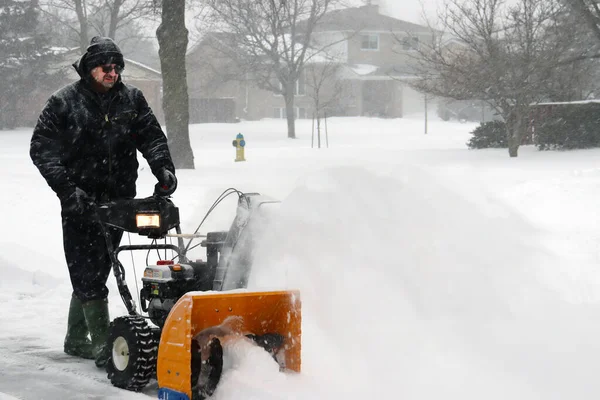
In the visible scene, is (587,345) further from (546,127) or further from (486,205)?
(546,127)

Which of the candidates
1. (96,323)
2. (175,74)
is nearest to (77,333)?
(96,323)

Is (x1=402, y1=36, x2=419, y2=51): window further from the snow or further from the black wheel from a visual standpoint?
the black wheel

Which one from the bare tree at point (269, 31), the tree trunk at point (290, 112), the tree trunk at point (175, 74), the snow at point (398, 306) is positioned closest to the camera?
the snow at point (398, 306)

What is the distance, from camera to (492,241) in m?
5.97

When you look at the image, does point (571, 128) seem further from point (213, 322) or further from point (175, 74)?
point (213, 322)

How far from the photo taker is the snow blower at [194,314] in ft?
14.9

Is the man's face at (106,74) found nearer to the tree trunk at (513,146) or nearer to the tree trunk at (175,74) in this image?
the tree trunk at (175,74)

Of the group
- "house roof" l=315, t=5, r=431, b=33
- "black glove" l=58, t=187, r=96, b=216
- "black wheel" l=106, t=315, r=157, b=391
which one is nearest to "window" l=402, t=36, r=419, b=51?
"black glove" l=58, t=187, r=96, b=216

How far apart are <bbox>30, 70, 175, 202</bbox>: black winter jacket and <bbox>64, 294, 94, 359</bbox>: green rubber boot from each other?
0.78 m

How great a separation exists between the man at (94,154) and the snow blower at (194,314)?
273mm

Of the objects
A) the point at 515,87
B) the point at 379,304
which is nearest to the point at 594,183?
the point at 379,304

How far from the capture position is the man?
215 inches

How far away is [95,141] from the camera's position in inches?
222

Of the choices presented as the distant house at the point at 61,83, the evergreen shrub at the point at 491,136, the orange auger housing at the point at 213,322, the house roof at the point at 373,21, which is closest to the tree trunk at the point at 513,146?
the evergreen shrub at the point at 491,136
